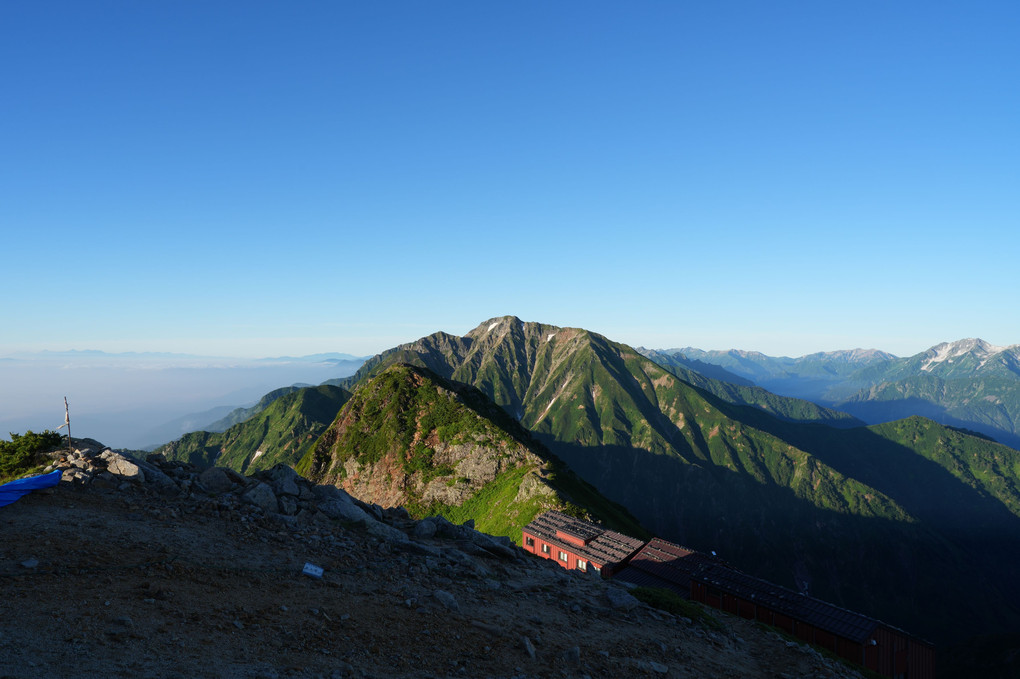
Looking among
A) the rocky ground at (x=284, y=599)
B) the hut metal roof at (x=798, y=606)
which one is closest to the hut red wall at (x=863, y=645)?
the hut metal roof at (x=798, y=606)

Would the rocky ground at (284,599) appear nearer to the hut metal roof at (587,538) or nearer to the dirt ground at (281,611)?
the dirt ground at (281,611)

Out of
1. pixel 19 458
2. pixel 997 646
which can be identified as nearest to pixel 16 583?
pixel 19 458

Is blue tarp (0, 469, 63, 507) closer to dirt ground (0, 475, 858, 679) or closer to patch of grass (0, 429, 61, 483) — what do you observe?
dirt ground (0, 475, 858, 679)

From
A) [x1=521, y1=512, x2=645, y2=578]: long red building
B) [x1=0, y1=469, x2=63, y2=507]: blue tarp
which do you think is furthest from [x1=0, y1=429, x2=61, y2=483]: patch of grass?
[x1=521, y1=512, x2=645, y2=578]: long red building

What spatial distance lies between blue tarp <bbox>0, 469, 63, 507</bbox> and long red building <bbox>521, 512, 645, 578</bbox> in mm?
55909

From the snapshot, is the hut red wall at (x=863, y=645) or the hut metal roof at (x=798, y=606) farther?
the hut metal roof at (x=798, y=606)

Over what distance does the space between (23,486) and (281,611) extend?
48.7 feet

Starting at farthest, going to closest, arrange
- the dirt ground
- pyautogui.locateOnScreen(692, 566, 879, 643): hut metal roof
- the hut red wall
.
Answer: pyautogui.locateOnScreen(692, 566, 879, 643): hut metal roof
the hut red wall
the dirt ground

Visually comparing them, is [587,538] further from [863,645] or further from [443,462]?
[443,462]

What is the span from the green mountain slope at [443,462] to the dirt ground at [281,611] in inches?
2635

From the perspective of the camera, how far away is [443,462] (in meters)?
111

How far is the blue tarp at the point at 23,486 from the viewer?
19.4m

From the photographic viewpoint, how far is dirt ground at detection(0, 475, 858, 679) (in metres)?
12.7

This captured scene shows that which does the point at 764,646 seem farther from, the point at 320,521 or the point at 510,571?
the point at 320,521
